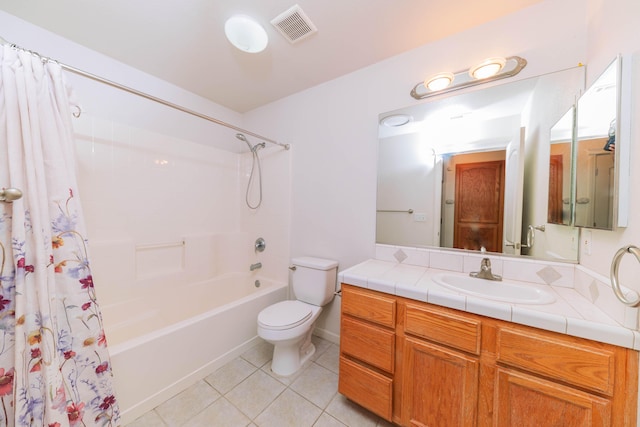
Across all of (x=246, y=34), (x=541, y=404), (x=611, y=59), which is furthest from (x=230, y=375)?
(x=611, y=59)

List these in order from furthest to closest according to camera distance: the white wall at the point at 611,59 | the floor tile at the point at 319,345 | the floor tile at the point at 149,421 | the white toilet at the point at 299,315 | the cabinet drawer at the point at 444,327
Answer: the floor tile at the point at 319,345
the white toilet at the point at 299,315
the floor tile at the point at 149,421
the cabinet drawer at the point at 444,327
the white wall at the point at 611,59

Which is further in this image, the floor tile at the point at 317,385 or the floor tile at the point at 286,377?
the floor tile at the point at 286,377

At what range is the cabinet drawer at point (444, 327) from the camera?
3.08 feet

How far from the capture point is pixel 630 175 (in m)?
0.82

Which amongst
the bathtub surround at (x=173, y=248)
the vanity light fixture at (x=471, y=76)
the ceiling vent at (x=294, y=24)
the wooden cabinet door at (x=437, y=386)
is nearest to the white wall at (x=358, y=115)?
the vanity light fixture at (x=471, y=76)

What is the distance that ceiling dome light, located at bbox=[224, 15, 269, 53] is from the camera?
4.54 feet

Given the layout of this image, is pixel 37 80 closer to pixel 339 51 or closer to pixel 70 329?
pixel 70 329

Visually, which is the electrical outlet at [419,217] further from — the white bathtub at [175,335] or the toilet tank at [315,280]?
the white bathtub at [175,335]

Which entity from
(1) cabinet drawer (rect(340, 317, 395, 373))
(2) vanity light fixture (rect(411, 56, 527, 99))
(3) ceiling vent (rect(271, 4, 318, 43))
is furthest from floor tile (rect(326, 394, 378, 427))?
(3) ceiling vent (rect(271, 4, 318, 43))

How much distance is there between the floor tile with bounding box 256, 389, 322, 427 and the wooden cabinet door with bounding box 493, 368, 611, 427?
92 cm

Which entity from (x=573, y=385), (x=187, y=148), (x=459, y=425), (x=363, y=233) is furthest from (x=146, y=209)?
(x=573, y=385)

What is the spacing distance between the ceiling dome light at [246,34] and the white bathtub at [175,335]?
1.93 metres

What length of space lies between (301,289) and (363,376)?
2.72 ft

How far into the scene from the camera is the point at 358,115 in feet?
6.03
